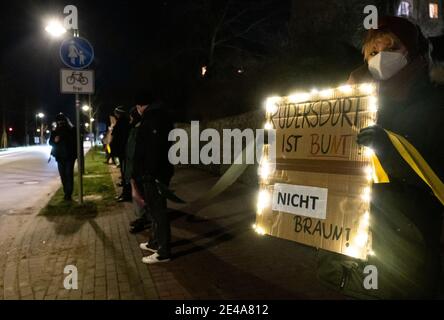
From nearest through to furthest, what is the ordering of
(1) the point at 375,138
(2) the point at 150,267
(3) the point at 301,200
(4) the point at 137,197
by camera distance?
(1) the point at 375,138
(3) the point at 301,200
(2) the point at 150,267
(4) the point at 137,197

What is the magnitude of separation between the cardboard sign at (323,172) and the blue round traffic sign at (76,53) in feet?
17.6

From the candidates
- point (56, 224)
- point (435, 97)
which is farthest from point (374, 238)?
point (56, 224)

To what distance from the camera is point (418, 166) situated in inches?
116

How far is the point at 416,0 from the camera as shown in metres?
38.2

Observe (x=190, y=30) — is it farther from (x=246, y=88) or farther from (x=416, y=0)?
(x=416, y=0)

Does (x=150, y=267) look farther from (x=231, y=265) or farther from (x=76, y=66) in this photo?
(x=76, y=66)

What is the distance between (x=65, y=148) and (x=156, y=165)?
4.89 metres

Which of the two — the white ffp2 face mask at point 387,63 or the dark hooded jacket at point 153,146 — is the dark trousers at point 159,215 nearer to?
the dark hooded jacket at point 153,146

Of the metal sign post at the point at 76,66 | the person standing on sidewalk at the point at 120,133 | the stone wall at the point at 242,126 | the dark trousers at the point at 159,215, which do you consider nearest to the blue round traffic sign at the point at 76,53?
the metal sign post at the point at 76,66

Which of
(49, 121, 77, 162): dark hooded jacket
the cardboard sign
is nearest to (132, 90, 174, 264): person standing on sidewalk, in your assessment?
the cardboard sign

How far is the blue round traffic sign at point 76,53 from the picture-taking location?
7812mm

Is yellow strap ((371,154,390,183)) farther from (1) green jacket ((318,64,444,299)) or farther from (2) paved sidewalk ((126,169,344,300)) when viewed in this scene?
(2) paved sidewalk ((126,169,344,300))

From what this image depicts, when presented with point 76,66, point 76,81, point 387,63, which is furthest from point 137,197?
point 387,63
